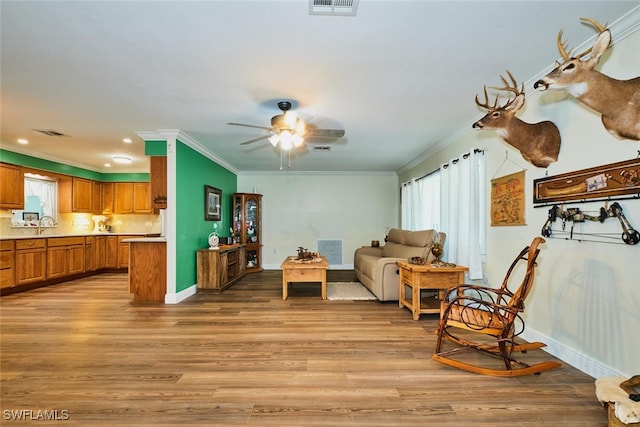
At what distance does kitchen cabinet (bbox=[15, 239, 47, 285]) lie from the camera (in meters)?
4.88

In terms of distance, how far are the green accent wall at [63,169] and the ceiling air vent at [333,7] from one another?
6.22 m

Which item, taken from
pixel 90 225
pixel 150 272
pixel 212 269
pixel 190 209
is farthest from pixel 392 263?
pixel 90 225

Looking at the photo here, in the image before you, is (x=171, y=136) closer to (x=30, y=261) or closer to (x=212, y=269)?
(x=212, y=269)

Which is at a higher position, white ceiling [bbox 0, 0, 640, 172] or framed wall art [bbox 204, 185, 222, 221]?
white ceiling [bbox 0, 0, 640, 172]

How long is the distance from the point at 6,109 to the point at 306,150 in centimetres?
391

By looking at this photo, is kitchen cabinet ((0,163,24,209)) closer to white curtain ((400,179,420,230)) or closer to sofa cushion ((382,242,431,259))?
sofa cushion ((382,242,431,259))

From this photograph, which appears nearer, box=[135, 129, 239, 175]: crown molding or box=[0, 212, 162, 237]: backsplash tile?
box=[135, 129, 239, 175]: crown molding

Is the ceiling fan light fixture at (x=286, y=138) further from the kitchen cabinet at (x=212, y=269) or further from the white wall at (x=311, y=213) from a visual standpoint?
the white wall at (x=311, y=213)

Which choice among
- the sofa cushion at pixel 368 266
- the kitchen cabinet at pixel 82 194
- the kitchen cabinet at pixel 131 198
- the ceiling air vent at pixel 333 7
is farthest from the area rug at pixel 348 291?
the kitchen cabinet at pixel 82 194

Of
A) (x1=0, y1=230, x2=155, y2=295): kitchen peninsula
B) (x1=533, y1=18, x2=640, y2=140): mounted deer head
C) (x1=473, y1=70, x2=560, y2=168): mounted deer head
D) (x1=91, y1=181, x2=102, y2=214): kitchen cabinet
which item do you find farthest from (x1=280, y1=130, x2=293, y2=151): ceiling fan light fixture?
(x1=91, y1=181, x2=102, y2=214): kitchen cabinet

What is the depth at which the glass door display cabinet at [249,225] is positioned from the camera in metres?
6.85

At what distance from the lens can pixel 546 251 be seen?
2.62 metres

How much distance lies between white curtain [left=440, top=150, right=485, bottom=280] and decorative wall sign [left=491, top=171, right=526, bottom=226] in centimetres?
23

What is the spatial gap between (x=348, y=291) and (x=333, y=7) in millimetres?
4055
